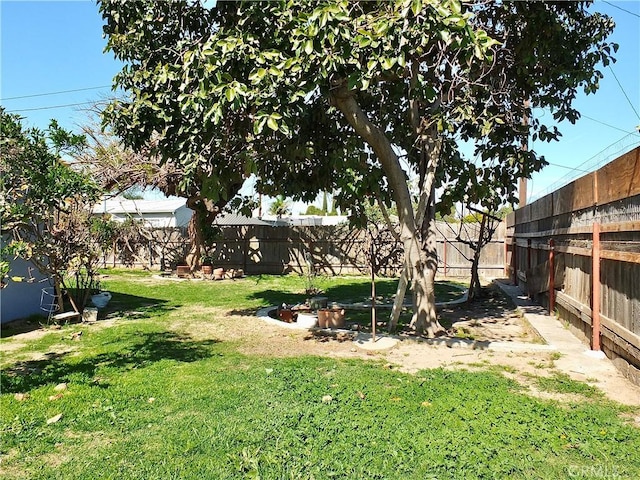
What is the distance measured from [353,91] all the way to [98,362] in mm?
4861

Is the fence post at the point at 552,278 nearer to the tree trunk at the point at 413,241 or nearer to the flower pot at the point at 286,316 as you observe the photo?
the tree trunk at the point at 413,241

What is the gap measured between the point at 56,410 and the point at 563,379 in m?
4.73

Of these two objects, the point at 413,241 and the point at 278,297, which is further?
the point at 278,297

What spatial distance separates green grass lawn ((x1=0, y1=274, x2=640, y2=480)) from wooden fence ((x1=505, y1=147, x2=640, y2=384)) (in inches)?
35.3

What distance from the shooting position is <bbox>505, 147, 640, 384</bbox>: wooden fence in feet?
14.7

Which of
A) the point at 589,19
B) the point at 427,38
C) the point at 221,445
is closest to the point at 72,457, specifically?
the point at 221,445

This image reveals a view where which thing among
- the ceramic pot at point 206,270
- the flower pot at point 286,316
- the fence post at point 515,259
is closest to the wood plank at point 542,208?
the fence post at point 515,259

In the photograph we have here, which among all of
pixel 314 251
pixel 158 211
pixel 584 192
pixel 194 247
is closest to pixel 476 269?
pixel 584 192

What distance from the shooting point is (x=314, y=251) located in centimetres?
1719

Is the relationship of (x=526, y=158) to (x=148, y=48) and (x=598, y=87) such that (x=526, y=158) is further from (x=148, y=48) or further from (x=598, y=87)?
(x=148, y=48)

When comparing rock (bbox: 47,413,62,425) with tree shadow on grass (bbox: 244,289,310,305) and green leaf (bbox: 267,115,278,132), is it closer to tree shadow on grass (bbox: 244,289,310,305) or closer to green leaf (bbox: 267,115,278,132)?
green leaf (bbox: 267,115,278,132)

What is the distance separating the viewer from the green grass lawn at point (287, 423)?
2.94 m

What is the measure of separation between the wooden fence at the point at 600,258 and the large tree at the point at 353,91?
1191 mm

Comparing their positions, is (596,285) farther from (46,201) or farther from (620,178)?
(46,201)
